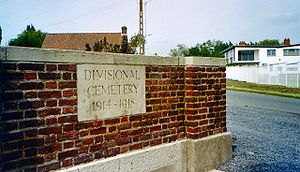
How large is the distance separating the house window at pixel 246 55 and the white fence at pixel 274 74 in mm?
20189

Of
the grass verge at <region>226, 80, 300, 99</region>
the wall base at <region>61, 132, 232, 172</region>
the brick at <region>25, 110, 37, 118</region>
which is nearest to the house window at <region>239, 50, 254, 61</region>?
the grass verge at <region>226, 80, 300, 99</region>

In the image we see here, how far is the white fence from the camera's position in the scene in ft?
79.5

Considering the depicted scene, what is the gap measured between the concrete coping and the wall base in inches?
47.7

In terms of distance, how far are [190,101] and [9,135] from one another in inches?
106

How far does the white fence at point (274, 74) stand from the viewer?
2422cm

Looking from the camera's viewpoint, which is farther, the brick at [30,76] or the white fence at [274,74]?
the white fence at [274,74]

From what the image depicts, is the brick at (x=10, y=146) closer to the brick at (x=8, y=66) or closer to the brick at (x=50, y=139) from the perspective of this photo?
the brick at (x=50, y=139)

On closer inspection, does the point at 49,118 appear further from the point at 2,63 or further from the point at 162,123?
the point at 162,123

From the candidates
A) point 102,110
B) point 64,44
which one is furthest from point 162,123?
point 64,44

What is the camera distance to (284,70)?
26.4 meters

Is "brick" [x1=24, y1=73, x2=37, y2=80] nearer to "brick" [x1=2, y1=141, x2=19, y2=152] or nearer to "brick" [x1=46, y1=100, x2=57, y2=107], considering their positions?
"brick" [x1=46, y1=100, x2=57, y2=107]

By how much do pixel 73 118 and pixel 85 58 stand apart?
27.9 inches

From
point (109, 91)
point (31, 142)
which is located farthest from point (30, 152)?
point (109, 91)

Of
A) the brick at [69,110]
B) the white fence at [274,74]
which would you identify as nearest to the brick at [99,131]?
the brick at [69,110]
